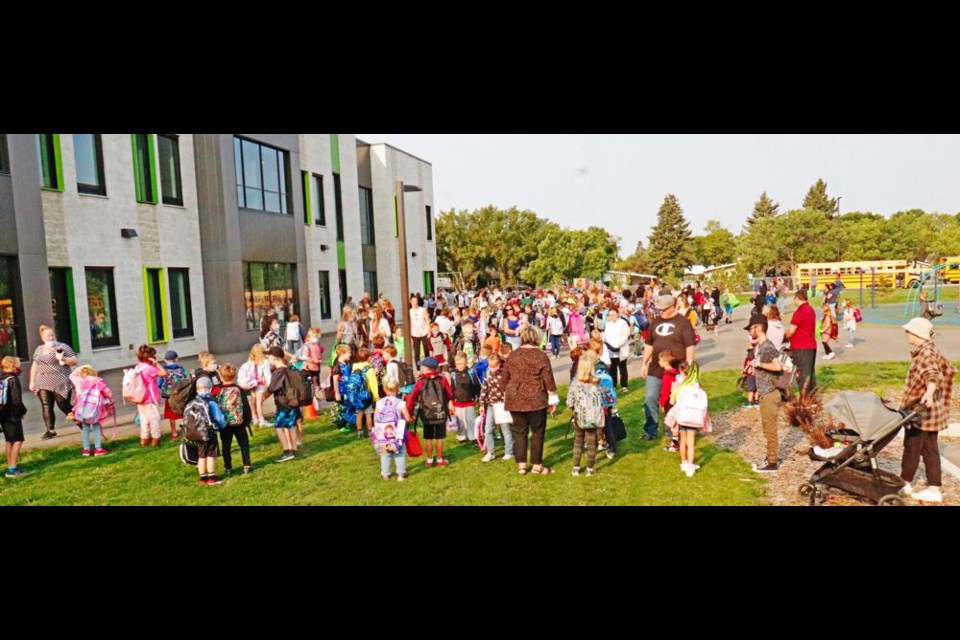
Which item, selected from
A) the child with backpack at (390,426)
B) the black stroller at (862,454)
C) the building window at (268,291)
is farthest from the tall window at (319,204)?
the black stroller at (862,454)

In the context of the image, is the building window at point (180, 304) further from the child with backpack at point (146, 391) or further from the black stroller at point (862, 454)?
the black stroller at point (862, 454)

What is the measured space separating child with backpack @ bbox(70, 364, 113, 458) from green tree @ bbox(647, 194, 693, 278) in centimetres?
7709

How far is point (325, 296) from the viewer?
2586 cm

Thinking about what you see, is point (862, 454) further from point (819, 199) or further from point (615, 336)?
point (819, 199)

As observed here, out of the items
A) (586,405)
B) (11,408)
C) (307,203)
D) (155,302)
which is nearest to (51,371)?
(11,408)

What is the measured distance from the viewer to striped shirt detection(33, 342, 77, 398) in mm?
8906

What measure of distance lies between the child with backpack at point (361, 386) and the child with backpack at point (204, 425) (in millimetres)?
2071

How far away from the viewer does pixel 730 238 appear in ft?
295

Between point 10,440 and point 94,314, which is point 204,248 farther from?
point 10,440

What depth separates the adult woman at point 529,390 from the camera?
272 inches

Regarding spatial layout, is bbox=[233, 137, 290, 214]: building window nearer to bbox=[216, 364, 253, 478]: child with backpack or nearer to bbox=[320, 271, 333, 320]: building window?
bbox=[320, 271, 333, 320]: building window

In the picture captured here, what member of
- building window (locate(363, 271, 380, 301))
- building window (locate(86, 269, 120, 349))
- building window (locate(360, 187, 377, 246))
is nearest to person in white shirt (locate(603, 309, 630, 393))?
building window (locate(86, 269, 120, 349))

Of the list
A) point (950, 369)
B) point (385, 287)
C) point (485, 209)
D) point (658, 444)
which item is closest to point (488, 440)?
point (658, 444)

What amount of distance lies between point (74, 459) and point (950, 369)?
9.97m
